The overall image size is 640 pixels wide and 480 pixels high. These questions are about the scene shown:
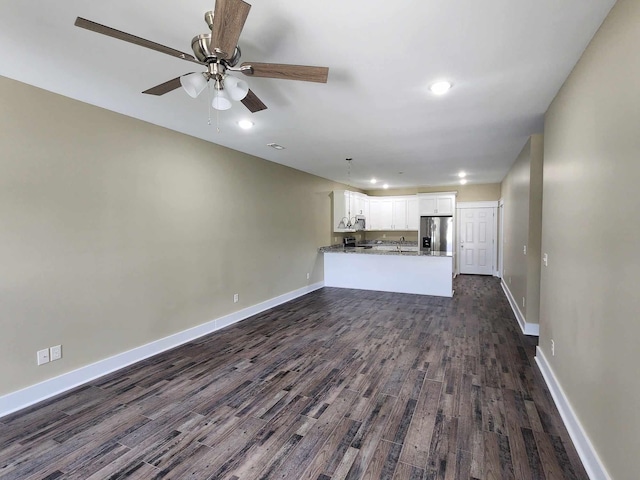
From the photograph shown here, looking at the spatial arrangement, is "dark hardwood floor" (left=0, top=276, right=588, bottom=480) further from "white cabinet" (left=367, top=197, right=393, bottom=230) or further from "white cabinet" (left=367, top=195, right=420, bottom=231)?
"white cabinet" (left=367, top=197, right=393, bottom=230)

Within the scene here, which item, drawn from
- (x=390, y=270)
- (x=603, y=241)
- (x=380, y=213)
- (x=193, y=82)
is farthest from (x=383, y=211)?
(x=193, y=82)

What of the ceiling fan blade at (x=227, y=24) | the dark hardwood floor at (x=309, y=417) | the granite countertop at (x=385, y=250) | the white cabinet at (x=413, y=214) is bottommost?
the dark hardwood floor at (x=309, y=417)

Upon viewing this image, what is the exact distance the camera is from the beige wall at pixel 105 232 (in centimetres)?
243

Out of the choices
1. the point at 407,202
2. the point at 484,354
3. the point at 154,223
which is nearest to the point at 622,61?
the point at 484,354

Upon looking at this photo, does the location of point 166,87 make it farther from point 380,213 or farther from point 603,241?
point 380,213

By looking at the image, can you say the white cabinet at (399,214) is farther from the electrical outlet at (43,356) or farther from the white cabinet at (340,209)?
the electrical outlet at (43,356)

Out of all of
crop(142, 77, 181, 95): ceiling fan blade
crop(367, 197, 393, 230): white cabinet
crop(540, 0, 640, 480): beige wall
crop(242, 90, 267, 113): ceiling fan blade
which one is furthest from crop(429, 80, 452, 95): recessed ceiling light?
crop(367, 197, 393, 230): white cabinet

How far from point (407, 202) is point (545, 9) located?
24.0 feet

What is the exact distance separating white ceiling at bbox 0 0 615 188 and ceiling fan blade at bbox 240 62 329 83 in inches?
10.2

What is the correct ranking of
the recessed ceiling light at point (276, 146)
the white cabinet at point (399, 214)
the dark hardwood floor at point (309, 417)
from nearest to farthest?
the dark hardwood floor at point (309, 417), the recessed ceiling light at point (276, 146), the white cabinet at point (399, 214)

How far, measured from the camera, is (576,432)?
1980 mm

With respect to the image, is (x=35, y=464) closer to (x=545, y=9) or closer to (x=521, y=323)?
(x=545, y=9)

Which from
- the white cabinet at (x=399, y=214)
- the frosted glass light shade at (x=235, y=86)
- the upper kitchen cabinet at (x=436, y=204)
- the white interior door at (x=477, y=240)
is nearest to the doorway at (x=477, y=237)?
the white interior door at (x=477, y=240)

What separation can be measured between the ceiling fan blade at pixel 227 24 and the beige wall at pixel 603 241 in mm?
1770
